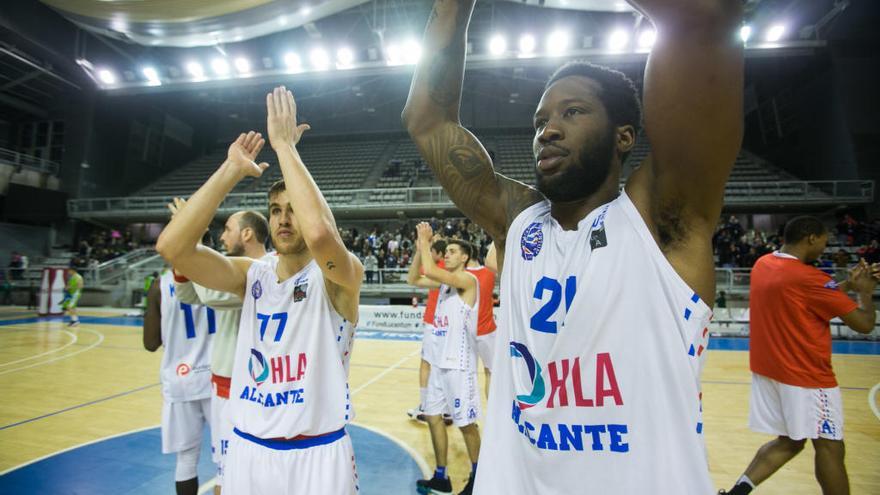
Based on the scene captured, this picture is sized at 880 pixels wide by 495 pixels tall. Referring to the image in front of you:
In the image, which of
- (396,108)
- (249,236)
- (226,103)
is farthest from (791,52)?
(226,103)

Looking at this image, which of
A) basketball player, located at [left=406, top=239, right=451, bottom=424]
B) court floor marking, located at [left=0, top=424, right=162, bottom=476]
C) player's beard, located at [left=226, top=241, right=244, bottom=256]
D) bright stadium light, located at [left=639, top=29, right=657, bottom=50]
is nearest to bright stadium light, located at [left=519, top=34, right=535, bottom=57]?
bright stadium light, located at [left=639, top=29, right=657, bottom=50]

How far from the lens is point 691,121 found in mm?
1080

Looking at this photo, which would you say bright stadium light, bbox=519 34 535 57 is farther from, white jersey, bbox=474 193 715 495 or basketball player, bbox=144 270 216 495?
white jersey, bbox=474 193 715 495

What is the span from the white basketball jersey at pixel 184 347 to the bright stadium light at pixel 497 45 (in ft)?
56.8

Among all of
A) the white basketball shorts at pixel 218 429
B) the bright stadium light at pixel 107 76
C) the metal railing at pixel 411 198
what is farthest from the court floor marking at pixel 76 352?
the bright stadium light at pixel 107 76

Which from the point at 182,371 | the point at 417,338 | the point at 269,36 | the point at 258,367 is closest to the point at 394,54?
the point at 269,36

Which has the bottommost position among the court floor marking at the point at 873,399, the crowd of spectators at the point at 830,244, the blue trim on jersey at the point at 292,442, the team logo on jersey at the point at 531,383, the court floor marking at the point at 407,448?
the court floor marking at the point at 407,448

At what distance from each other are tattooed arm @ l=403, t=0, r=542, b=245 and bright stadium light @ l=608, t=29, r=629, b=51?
18.0 metres

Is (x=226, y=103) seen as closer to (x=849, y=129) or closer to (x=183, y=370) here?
(x=183, y=370)

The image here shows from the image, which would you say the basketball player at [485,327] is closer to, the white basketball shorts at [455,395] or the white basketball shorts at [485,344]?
the white basketball shorts at [485,344]

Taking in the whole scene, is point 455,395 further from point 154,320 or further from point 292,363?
point 154,320

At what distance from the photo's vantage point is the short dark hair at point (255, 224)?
3258 millimetres

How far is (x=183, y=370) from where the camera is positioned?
3.47 m

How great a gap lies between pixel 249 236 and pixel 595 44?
17.7m
